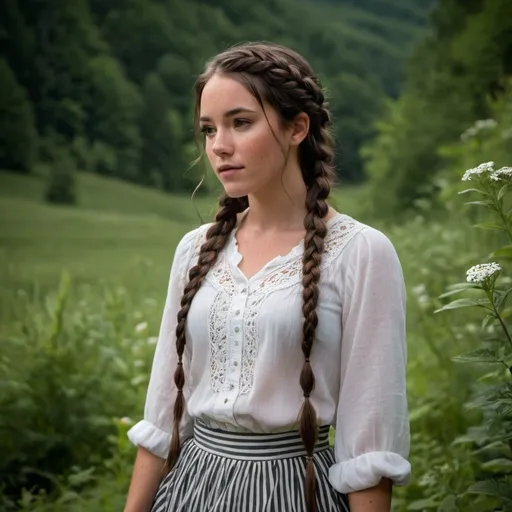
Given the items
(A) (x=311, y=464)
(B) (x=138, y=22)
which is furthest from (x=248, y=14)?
(A) (x=311, y=464)

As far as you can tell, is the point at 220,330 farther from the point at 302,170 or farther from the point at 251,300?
the point at 302,170

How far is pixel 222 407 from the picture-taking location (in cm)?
168

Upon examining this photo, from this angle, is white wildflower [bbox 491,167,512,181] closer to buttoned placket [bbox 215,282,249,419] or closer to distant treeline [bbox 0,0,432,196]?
buttoned placket [bbox 215,282,249,419]

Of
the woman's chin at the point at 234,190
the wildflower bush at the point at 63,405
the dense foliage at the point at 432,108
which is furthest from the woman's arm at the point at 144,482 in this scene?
the dense foliage at the point at 432,108

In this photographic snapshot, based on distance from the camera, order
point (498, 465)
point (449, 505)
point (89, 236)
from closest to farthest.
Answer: point (449, 505) → point (498, 465) → point (89, 236)

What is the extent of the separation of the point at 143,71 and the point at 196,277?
3393mm

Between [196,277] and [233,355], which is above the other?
[196,277]

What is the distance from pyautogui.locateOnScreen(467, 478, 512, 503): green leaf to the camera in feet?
6.30

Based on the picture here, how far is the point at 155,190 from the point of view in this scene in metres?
4.89

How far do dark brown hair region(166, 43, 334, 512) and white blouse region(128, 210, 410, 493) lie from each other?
27 millimetres

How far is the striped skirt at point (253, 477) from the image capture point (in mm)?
1666

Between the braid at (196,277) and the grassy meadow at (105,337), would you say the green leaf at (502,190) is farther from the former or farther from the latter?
the grassy meadow at (105,337)

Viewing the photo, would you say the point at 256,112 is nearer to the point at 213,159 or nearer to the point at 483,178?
the point at 213,159

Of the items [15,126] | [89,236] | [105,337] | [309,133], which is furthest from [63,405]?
[309,133]
